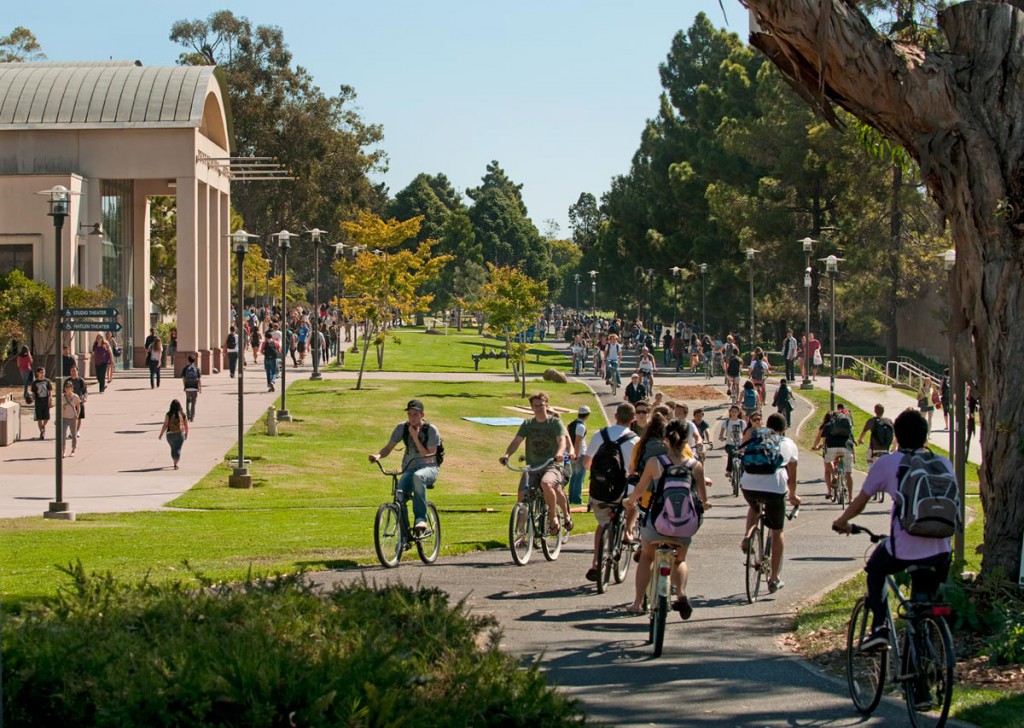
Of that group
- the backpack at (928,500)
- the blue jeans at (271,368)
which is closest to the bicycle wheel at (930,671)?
the backpack at (928,500)

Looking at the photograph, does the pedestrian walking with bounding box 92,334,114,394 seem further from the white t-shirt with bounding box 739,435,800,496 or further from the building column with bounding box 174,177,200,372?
the white t-shirt with bounding box 739,435,800,496

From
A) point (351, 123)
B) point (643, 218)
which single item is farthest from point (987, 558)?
point (351, 123)

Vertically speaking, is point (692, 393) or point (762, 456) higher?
point (762, 456)

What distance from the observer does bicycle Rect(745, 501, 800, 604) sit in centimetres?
1174

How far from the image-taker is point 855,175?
168 ft

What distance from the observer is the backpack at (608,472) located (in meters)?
12.0

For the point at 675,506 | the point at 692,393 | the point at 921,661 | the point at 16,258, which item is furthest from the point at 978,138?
the point at 16,258

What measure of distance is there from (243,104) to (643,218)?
75.2 ft

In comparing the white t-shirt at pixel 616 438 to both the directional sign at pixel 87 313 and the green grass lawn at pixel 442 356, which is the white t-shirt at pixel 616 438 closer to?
the directional sign at pixel 87 313

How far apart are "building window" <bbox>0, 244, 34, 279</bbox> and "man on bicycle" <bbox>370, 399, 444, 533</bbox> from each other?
30.4 metres

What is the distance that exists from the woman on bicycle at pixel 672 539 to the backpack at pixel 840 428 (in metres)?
12.2

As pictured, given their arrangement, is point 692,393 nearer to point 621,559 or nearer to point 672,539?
point 621,559

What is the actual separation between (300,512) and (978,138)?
13073mm

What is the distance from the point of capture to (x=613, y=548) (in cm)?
1223
